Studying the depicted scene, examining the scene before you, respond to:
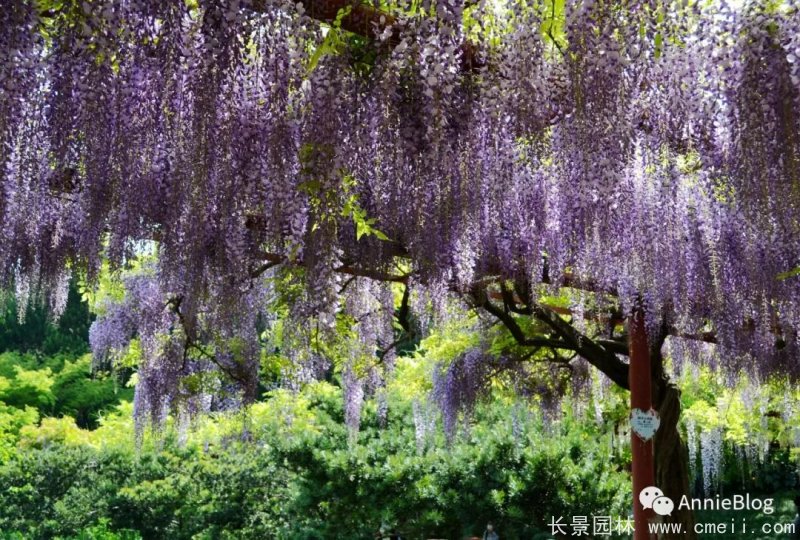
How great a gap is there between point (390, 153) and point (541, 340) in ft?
13.8

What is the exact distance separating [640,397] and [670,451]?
0.86 m

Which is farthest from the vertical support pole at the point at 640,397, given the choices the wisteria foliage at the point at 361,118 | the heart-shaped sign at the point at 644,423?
the wisteria foliage at the point at 361,118

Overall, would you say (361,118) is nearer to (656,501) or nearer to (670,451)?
(656,501)

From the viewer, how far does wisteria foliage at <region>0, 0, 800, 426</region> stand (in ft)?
8.70

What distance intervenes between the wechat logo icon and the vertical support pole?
3 cm

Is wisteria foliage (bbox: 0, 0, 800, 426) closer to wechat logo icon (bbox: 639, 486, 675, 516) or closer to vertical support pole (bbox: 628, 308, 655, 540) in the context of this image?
vertical support pole (bbox: 628, 308, 655, 540)

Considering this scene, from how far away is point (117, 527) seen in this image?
36.4 ft

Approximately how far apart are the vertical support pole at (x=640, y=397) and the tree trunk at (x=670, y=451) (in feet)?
1.55

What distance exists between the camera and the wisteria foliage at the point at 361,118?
104 inches

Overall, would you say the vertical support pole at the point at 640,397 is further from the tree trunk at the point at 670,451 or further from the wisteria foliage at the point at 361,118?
the wisteria foliage at the point at 361,118

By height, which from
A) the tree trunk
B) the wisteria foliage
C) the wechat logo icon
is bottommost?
the wechat logo icon

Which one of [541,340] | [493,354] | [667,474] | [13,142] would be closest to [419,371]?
[493,354]

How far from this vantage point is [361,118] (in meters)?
3.07

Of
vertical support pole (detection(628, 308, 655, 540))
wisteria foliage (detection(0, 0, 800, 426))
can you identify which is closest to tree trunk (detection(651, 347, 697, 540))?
vertical support pole (detection(628, 308, 655, 540))
